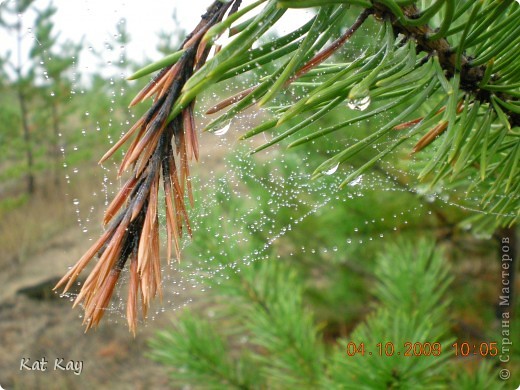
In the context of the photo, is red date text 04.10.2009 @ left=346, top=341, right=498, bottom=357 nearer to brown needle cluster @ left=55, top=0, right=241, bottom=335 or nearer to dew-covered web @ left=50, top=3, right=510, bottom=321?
dew-covered web @ left=50, top=3, right=510, bottom=321

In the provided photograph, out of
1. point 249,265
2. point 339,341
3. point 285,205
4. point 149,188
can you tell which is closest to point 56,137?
point 285,205

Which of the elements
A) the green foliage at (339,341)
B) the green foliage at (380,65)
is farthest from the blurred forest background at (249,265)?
the green foliage at (380,65)

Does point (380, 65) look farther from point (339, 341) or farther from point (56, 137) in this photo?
point (56, 137)

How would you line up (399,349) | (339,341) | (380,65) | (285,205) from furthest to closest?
(285,205) → (339,341) → (399,349) → (380,65)

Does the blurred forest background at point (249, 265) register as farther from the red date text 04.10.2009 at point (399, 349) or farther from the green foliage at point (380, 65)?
the green foliage at point (380, 65)

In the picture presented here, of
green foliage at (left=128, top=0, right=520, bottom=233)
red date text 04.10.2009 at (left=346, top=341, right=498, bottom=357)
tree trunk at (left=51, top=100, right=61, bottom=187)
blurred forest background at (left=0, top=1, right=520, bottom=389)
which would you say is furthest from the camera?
tree trunk at (left=51, top=100, right=61, bottom=187)

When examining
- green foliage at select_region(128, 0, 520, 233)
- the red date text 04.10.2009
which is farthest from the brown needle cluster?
the red date text 04.10.2009

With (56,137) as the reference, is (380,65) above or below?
below
